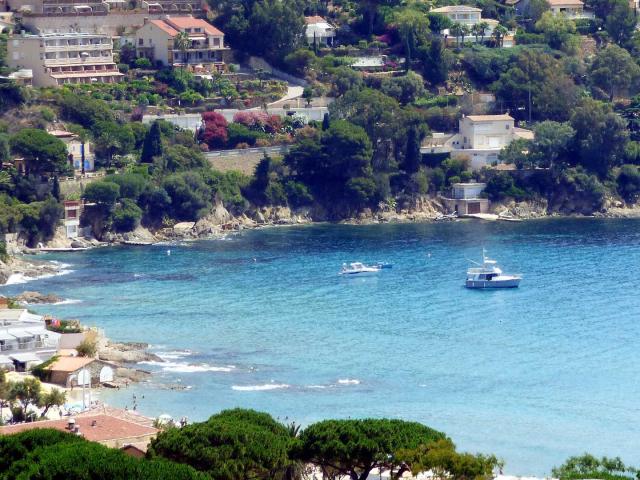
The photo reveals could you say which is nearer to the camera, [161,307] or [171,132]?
[161,307]

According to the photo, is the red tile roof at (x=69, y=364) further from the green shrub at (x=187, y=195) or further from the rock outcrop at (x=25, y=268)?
the green shrub at (x=187, y=195)

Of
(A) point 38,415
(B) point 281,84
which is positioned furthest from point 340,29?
(A) point 38,415

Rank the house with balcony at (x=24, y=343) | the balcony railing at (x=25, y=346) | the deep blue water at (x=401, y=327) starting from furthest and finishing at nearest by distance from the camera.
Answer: the balcony railing at (x=25, y=346)
the house with balcony at (x=24, y=343)
the deep blue water at (x=401, y=327)

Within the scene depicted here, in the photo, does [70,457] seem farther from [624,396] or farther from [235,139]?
[235,139]

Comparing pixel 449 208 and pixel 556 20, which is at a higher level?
pixel 556 20

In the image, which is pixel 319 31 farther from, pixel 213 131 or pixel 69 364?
pixel 69 364

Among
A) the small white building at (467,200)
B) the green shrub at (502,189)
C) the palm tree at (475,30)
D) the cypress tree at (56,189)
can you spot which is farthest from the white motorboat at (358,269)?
the palm tree at (475,30)

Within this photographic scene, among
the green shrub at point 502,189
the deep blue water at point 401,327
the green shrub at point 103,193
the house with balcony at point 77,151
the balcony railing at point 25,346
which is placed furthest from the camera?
the green shrub at point 502,189
